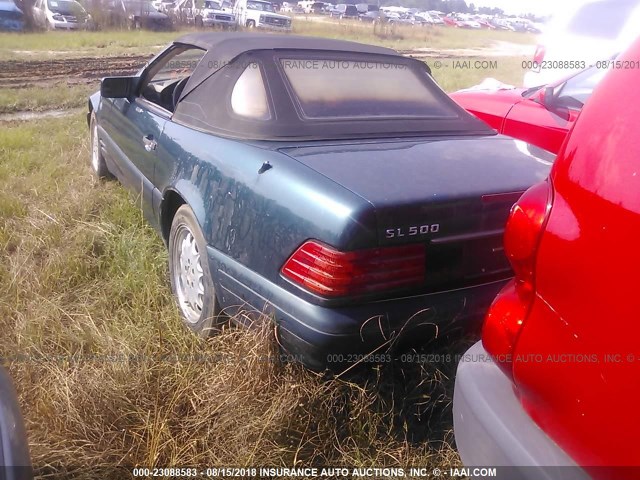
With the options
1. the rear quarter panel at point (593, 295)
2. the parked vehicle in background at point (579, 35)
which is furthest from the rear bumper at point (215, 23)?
the rear quarter panel at point (593, 295)

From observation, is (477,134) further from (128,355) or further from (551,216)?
(128,355)

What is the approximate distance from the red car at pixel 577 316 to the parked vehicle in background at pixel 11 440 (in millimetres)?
1197

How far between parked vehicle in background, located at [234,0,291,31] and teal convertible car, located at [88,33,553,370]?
71.7 feet

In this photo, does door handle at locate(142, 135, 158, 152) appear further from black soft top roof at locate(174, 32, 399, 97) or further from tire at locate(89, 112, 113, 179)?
tire at locate(89, 112, 113, 179)

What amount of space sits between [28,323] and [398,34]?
29.7m

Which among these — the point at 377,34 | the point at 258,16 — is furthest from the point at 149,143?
the point at 377,34

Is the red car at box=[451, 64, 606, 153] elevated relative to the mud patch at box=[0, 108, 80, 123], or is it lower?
elevated

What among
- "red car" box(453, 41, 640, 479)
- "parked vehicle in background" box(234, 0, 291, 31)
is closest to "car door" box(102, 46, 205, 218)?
"red car" box(453, 41, 640, 479)

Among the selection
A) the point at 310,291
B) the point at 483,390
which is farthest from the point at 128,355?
the point at 483,390

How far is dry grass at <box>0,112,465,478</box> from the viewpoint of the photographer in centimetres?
220

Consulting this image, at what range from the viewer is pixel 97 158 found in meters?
5.06

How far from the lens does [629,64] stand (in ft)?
4.58

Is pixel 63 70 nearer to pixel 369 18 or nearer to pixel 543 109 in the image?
pixel 543 109

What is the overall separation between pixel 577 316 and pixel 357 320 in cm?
90
